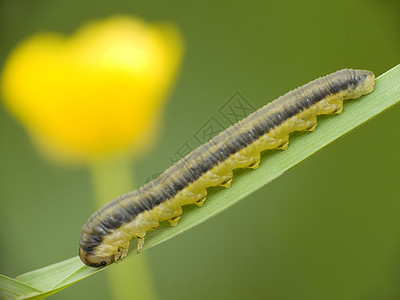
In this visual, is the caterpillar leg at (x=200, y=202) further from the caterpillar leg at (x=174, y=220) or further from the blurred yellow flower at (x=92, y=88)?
the blurred yellow flower at (x=92, y=88)

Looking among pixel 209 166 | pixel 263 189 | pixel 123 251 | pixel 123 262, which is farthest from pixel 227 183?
pixel 263 189

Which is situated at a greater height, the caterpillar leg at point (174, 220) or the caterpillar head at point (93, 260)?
the caterpillar leg at point (174, 220)

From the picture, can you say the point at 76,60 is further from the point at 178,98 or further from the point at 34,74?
the point at 178,98

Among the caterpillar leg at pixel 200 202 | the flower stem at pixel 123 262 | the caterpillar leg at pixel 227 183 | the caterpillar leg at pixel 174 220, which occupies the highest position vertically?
the flower stem at pixel 123 262

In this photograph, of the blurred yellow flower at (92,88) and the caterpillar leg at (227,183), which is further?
the blurred yellow flower at (92,88)

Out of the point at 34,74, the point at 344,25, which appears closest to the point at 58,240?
the point at 34,74

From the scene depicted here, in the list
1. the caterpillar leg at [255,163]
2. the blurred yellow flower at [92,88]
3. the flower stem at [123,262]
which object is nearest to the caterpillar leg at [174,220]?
A: the caterpillar leg at [255,163]

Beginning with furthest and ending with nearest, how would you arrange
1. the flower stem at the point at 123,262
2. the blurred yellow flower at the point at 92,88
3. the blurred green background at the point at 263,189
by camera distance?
the blurred yellow flower at the point at 92,88 < the blurred green background at the point at 263,189 < the flower stem at the point at 123,262
